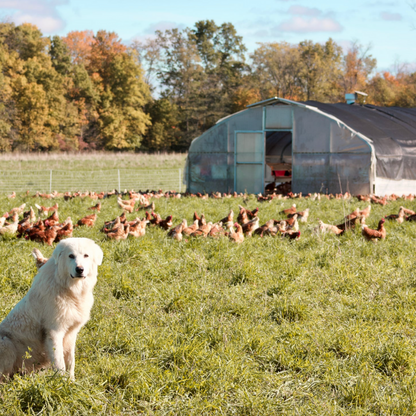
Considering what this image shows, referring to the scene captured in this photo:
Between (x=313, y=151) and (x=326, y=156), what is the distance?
1.88 ft

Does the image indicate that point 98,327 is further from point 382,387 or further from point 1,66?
point 1,66

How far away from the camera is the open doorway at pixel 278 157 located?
25.0 m

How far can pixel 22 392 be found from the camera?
3.54 metres

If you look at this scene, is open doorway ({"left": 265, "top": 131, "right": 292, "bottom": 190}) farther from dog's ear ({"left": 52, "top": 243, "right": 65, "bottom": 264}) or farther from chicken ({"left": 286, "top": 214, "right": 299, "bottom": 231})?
dog's ear ({"left": 52, "top": 243, "right": 65, "bottom": 264})

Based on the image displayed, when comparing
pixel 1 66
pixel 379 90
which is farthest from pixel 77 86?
pixel 379 90

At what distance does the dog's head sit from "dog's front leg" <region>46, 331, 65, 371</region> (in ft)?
1.61

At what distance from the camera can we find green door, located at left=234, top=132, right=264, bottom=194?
2025cm

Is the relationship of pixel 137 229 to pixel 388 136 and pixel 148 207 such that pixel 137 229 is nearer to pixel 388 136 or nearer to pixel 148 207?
pixel 148 207

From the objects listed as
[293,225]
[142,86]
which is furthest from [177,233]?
[142,86]

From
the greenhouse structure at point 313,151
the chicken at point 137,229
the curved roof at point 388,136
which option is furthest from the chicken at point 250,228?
the curved roof at point 388,136

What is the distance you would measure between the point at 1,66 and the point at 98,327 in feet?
146

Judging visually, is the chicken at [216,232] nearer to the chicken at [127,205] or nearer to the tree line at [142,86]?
the chicken at [127,205]

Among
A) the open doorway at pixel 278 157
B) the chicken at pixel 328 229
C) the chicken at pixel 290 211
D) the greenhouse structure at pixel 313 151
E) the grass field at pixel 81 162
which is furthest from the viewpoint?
the grass field at pixel 81 162

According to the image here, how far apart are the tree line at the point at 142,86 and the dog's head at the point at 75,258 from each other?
45.1 metres
